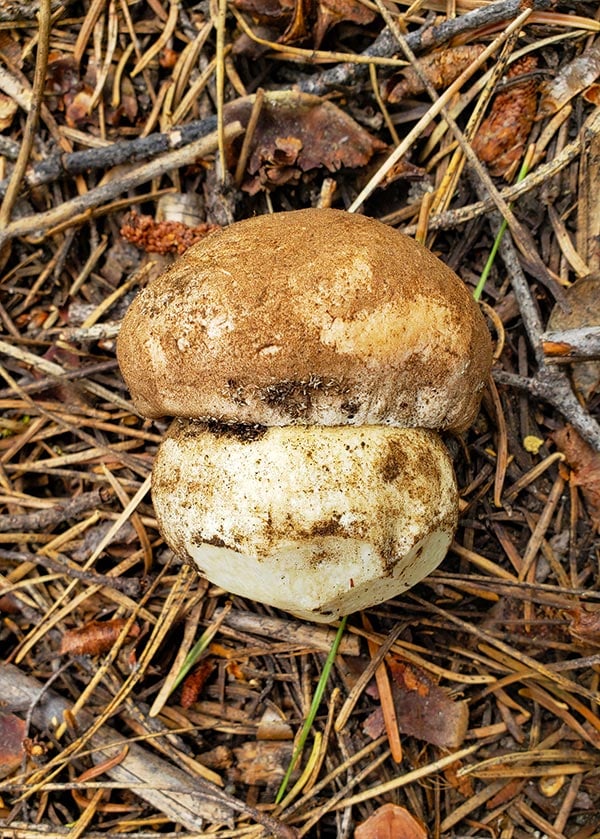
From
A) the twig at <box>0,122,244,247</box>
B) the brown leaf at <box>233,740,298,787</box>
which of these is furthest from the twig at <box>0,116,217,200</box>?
the brown leaf at <box>233,740,298,787</box>

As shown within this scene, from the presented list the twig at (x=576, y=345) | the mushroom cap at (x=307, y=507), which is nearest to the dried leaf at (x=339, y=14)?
the twig at (x=576, y=345)

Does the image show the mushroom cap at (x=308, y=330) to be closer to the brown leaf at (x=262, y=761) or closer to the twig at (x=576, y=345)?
the twig at (x=576, y=345)

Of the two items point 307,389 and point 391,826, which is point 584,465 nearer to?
point 307,389

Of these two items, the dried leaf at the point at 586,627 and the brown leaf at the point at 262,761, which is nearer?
the dried leaf at the point at 586,627

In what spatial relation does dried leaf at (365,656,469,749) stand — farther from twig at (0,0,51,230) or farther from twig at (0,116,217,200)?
twig at (0,0,51,230)

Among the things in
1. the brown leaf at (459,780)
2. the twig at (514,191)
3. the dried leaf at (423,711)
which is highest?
the twig at (514,191)

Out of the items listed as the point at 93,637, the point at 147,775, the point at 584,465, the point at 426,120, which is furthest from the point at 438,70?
the point at 147,775
